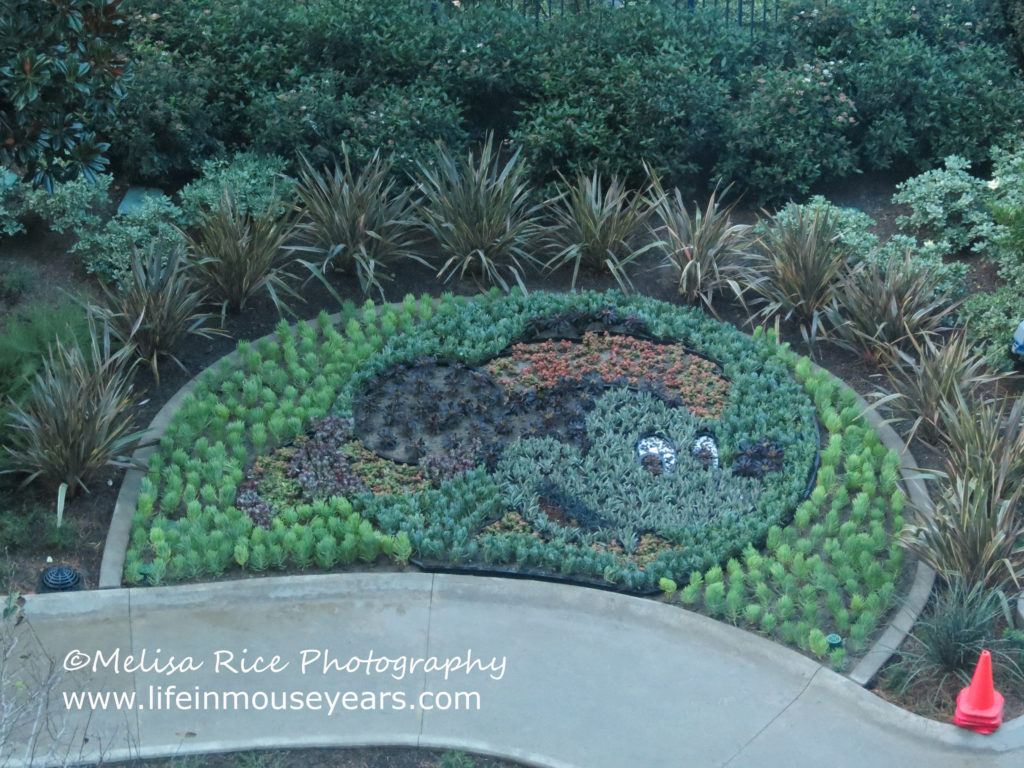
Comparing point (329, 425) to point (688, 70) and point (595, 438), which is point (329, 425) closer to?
point (595, 438)

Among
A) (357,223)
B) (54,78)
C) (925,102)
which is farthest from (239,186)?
(925,102)

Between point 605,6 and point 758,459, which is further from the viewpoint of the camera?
point 605,6

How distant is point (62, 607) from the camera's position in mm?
6531

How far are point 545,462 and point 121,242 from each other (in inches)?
147

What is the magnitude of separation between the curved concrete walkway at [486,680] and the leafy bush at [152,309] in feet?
7.74

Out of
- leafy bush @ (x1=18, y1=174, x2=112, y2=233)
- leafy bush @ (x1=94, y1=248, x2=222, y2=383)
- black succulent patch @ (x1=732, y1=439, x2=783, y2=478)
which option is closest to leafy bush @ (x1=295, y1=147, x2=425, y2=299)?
leafy bush @ (x1=94, y1=248, x2=222, y2=383)

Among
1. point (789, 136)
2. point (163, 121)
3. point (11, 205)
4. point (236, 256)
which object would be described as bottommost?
point (236, 256)

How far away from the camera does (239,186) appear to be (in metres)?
9.94

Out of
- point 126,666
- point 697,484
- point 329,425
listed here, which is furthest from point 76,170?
point 697,484

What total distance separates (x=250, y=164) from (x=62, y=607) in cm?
475

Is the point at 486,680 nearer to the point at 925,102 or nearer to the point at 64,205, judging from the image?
the point at 64,205

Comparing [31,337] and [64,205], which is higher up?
[64,205]

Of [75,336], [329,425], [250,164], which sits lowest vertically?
[329,425]

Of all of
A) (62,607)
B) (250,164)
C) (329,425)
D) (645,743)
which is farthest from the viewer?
(250,164)
